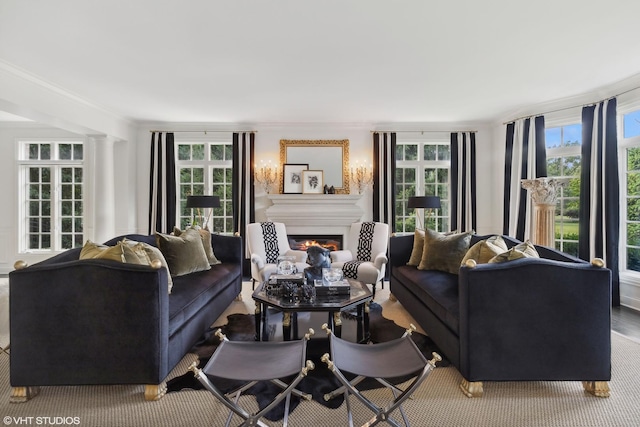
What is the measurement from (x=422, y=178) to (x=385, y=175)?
74cm

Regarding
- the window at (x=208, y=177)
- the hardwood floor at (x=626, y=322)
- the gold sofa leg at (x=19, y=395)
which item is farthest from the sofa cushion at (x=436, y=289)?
the window at (x=208, y=177)

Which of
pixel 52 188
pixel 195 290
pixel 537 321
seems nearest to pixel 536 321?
pixel 537 321

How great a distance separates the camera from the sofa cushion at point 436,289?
7.66ft

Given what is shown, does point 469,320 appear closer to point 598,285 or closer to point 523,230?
point 598,285

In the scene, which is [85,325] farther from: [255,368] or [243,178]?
[243,178]

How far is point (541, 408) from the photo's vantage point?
1943 millimetres

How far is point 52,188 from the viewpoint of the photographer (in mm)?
5883

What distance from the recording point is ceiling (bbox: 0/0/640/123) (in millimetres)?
2416

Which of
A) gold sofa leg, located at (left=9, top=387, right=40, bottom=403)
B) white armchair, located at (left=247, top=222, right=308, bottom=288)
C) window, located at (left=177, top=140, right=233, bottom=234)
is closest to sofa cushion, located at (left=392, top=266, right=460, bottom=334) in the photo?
white armchair, located at (left=247, top=222, right=308, bottom=288)

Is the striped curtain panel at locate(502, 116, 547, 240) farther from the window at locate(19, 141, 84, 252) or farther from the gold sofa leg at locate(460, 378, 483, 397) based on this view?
the window at locate(19, 141, 84, 252)

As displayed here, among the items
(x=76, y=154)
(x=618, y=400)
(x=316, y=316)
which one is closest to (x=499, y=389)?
(x=618, y=400)

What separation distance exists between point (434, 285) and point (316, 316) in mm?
1337

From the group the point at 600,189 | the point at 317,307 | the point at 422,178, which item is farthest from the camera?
the point at 422,178

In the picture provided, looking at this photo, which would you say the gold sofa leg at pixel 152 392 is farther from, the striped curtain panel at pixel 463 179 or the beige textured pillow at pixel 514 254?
the striped curtain panel at pixel 463 179
